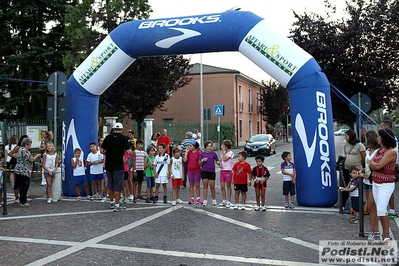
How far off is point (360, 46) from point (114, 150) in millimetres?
9495

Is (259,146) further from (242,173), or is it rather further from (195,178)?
(242,173)

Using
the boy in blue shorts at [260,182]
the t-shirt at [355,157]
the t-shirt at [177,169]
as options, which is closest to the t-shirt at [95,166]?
the t-shirt at [177,169]

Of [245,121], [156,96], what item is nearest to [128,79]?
[156,96]

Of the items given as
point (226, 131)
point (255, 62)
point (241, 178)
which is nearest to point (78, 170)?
point (241, 178)

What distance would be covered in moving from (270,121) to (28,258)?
4234cm

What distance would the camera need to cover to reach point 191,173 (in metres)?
10.2

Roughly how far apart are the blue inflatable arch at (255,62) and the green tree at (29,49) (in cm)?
1612

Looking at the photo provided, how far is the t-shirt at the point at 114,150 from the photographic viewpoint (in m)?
9.38

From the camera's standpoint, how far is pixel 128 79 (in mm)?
20188

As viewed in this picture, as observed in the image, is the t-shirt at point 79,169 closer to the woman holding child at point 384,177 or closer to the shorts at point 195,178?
the shorts at point 195,178

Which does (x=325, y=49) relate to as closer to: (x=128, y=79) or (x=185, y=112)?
(x=128, y=79)

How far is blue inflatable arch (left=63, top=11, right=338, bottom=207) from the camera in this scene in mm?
9250

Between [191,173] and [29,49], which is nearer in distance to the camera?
[191,173]

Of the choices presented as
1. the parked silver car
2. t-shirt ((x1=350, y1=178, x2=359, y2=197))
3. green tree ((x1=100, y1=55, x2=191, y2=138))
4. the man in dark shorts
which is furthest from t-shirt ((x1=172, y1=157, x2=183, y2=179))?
the parked silver car
